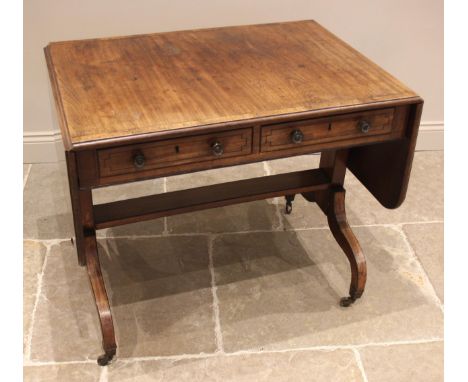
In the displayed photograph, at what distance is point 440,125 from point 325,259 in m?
1.26

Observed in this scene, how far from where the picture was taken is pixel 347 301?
7.68 ft

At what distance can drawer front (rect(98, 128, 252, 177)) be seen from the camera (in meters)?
1.72

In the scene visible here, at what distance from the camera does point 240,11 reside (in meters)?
2.89

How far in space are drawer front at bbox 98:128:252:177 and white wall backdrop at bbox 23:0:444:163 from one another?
1.03m

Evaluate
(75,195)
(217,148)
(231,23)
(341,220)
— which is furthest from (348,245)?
(231,23)

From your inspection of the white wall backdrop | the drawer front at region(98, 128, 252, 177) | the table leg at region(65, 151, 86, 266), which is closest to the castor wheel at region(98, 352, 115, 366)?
the table leg at region(65, 151, 86, 266)

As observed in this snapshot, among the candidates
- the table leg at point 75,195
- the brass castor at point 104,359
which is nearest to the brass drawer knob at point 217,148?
the table leg at point 75,195

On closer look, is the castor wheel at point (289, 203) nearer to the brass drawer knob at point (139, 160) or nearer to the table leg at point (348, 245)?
the table leg at point (348, 245)

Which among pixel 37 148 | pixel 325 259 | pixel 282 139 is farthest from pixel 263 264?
pixel 37 148

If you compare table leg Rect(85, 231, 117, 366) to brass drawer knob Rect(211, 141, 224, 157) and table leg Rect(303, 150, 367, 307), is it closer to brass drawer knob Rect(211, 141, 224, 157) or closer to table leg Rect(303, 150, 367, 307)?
brass drawer knob Rect(211, 141, 224, 157)

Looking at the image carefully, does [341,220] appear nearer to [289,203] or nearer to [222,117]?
[289,203]

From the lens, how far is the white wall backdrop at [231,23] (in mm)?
2797

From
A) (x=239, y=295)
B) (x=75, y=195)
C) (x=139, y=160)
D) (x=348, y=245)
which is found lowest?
(x=239, y=295)

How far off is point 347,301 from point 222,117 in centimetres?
98
